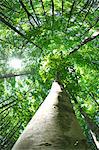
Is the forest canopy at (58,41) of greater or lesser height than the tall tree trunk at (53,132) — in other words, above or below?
above

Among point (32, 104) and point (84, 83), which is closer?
point (84, 83)

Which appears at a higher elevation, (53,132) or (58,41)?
(58,41)

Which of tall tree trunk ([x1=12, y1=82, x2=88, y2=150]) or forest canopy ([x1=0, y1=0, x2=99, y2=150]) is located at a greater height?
forest canopy ([x1=0, y1=0, x2=99, y2=150])

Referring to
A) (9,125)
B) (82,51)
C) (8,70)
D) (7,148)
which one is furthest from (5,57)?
(82,51)

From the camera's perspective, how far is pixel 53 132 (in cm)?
167

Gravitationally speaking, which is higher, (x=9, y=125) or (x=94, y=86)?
(x=94, y=86)

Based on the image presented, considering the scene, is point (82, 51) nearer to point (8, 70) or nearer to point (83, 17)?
point (83, 17)

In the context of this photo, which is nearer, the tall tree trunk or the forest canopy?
the tall tree trunk

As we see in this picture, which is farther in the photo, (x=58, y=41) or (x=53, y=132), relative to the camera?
(x=58, y=41)

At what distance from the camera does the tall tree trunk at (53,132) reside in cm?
155

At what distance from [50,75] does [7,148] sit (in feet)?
20.4

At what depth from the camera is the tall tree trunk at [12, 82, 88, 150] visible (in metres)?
1.55

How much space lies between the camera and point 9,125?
10305 mm

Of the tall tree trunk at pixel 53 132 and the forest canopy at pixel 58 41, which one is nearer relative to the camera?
the tall tree trunk at pixel 53 132
